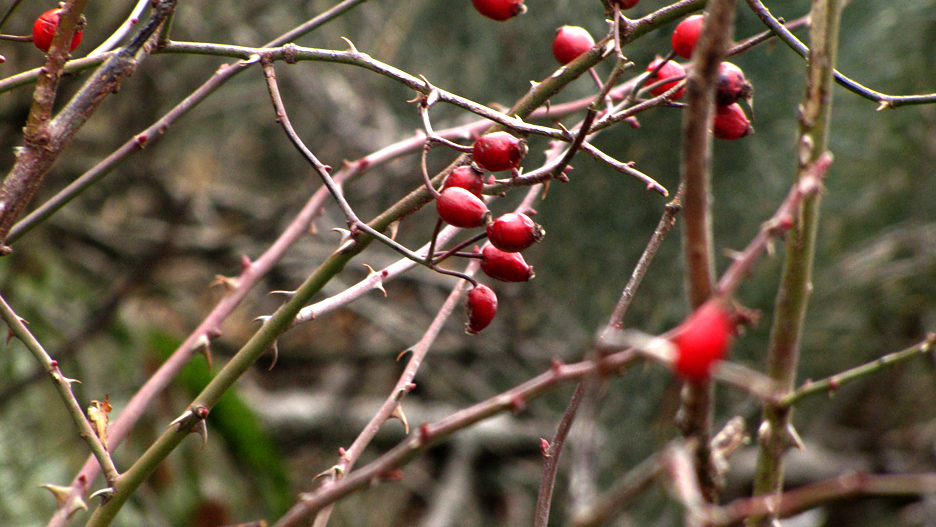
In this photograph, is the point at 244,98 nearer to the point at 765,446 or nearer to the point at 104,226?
the point at 104,226

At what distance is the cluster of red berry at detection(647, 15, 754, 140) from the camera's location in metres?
0.63

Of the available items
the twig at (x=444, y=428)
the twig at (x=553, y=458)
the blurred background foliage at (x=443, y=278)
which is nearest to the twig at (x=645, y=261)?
the twig at (x=553, y=458)

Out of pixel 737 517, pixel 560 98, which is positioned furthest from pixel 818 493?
pixel 560 98

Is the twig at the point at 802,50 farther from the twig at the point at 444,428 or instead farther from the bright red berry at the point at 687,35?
the twig at the point at 444,428

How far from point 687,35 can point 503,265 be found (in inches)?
10.3

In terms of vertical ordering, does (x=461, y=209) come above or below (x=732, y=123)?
below

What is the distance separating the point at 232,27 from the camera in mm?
2234

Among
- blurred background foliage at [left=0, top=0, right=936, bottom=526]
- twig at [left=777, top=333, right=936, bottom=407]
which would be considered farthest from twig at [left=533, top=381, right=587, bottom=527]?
blurred background foliage at [left=0, top=0, right=936, bottom=526]

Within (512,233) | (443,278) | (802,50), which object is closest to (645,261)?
(512,233)

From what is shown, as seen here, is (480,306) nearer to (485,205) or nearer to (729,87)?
(485,205)

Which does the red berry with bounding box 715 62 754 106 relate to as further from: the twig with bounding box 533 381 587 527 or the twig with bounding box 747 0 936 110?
the twig with bounding box 533 381 587 527

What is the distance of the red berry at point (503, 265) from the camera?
67 centimetres

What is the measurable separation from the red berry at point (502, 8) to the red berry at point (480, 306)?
28 cm

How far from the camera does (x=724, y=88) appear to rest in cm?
63
